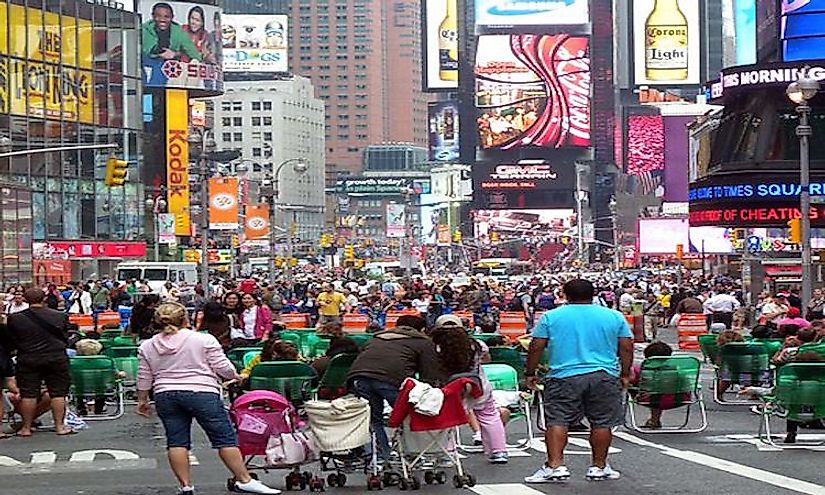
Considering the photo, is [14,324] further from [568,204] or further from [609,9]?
[609,9]

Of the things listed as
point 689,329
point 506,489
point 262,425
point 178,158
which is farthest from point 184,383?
point 178,158

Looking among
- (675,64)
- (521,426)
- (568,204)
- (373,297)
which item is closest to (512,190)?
(568,204)

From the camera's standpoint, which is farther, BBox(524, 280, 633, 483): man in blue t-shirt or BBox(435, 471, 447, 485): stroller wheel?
BBox(435, 471, 447, 485): stroller wheel

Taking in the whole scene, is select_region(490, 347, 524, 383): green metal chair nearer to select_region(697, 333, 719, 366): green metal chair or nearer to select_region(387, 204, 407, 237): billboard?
select_region(697, 333, 719, 366): green metal chair

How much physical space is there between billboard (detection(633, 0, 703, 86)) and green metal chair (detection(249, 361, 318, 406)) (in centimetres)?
15021

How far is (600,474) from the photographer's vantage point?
41.6 feet

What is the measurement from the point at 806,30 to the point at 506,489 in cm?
5026

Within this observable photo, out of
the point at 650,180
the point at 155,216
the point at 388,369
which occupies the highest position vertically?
the point at 650,180

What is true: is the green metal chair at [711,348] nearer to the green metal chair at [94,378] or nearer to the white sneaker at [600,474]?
the green metal chair at [94,378]

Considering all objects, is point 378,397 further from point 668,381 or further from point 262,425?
point 668,381

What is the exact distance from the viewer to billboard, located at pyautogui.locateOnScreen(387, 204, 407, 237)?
131m

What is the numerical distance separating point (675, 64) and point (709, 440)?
151668 mm

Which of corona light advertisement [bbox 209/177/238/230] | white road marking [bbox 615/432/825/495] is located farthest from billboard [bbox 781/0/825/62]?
white road marking [bbox 615/432/825/495]

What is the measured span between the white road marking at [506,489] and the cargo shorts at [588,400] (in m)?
0.53
